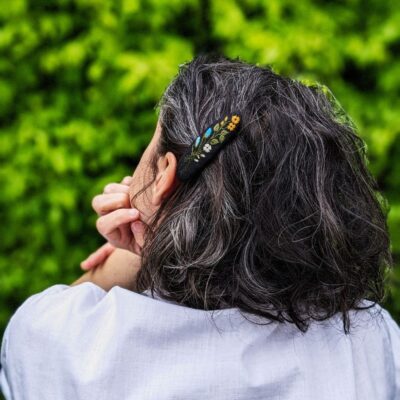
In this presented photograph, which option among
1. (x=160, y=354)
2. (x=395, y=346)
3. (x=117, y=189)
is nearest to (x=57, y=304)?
(x=160, y=354)

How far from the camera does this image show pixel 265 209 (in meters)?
1.18

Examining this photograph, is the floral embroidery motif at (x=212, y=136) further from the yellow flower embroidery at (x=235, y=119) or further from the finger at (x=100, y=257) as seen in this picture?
the finger at (x=100, y=257)

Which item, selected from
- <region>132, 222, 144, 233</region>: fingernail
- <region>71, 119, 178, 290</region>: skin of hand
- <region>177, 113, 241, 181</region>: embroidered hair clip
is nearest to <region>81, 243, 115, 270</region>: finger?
<region>71, 119, 178, 290</region>: skin of hand

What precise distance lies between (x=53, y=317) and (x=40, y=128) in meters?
1.59

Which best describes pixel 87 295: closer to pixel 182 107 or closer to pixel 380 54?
pixel 182 107

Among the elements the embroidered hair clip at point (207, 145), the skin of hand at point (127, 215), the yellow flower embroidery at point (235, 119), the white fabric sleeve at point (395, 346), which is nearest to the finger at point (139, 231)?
the skin of hand at point (127, 215)

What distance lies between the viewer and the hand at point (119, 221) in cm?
143

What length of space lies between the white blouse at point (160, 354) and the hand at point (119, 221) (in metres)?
0.19

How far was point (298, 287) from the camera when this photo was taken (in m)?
1.23

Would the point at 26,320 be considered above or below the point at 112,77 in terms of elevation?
below

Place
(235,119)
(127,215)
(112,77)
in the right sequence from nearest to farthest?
(235,119)
(127,215)
(112,77)

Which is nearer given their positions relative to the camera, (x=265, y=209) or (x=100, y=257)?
(x=265, y=209)

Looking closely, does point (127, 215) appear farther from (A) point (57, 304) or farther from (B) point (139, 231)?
(A) point (57, 304)

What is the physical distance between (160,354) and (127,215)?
14.3 inches
